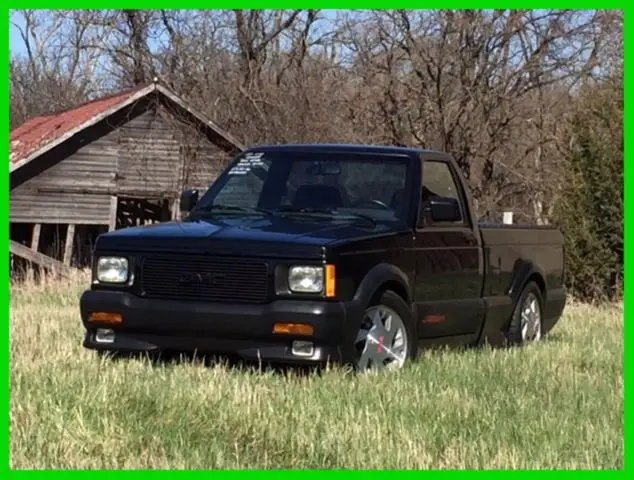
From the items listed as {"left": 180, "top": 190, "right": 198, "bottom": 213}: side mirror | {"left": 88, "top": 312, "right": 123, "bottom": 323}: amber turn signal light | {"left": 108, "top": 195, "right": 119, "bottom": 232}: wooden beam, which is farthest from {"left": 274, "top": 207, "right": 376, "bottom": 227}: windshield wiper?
{"left": 108, "top": 195, "right": 119, "bottom": 232}: wooden beam

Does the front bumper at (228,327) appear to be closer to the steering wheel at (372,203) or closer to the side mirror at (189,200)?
the steering wheel at (372,203)

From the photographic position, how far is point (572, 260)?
20.3 m

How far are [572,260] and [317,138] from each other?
10.4m

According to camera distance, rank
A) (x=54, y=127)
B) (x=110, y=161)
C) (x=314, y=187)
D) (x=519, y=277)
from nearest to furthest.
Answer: (x=314, y=187)
(x=519, y=277)
(x=54, y=127)
(x=110, y=161)

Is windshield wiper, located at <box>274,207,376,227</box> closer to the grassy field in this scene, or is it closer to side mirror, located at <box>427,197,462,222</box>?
side mirror, located at <box>427,197,462,222</box>

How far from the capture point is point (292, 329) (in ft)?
26.9

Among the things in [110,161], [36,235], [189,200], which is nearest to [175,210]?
[110,161]

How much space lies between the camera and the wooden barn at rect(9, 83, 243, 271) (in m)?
30.8

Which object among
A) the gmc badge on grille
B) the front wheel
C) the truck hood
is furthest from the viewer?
the front wheel

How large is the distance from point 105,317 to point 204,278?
0.91 meters

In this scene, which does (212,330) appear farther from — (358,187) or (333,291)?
(358,187)

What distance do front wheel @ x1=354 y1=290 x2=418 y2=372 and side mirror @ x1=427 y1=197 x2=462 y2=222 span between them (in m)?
0.97

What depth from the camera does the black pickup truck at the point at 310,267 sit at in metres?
8.28

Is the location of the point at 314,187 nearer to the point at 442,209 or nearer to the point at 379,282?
the point at 442,209
